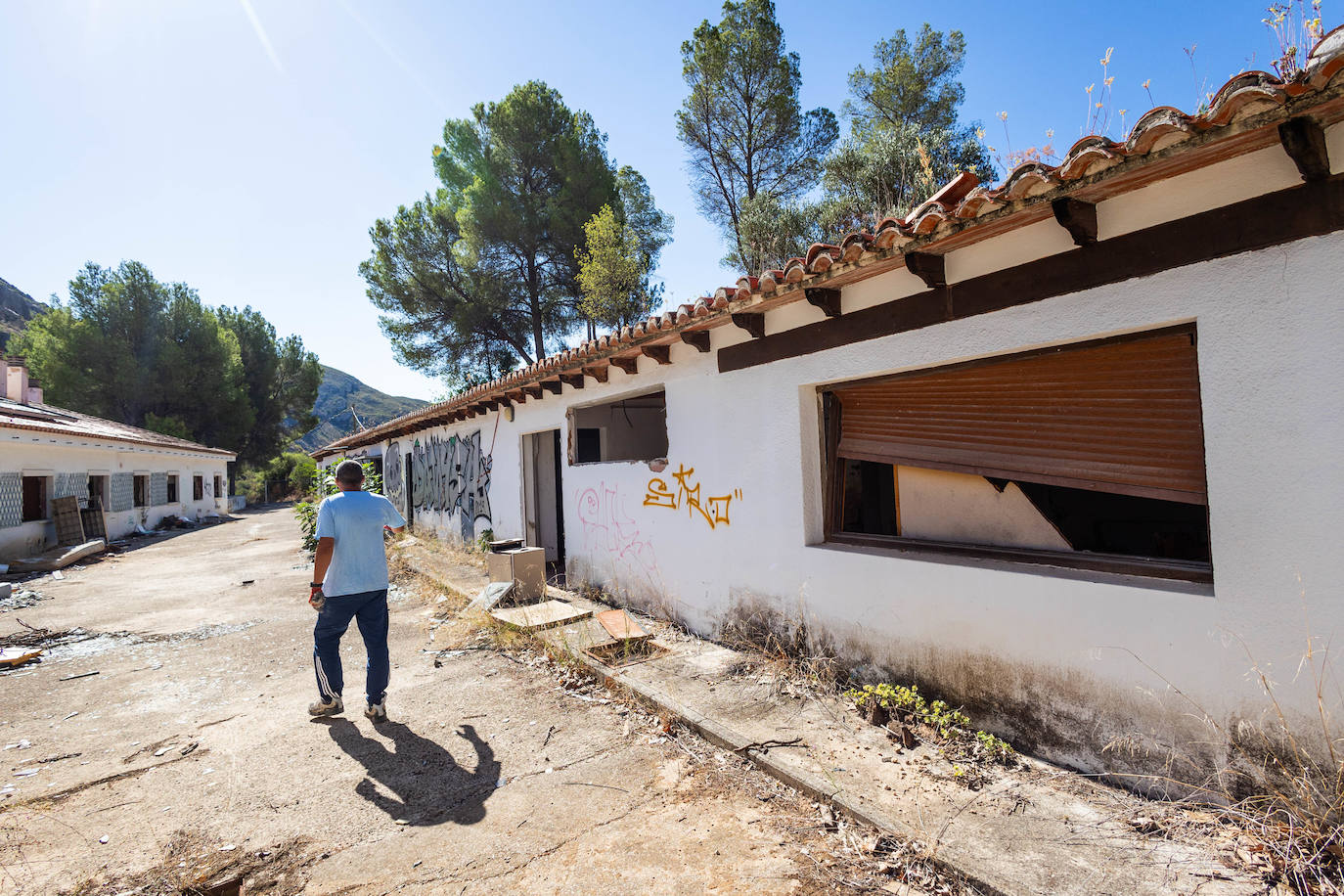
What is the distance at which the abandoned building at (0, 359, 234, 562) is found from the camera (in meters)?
13.6

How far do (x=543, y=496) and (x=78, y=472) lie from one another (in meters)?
15.5

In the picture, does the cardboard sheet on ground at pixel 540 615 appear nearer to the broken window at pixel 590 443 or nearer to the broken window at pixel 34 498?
the broken window at pixel 590 443

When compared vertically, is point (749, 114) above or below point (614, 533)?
above

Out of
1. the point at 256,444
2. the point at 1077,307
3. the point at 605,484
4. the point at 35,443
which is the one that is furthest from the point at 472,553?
the point at 256,444

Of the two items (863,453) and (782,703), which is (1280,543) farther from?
(782,703)

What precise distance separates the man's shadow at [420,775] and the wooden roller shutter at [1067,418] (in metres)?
3.25

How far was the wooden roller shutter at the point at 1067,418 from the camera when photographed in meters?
2.86

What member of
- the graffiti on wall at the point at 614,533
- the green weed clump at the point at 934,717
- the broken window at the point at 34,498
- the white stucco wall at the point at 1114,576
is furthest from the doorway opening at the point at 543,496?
the broken window at the point at 34,498

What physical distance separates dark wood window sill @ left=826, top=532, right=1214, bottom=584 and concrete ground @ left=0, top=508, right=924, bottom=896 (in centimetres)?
172

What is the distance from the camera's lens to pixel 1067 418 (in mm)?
3258

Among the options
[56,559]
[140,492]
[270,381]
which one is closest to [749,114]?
[56,559]

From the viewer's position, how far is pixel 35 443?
46.4 ft

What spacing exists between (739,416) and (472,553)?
7458mm

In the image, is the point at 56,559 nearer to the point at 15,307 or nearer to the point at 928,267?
the point at 928,267
